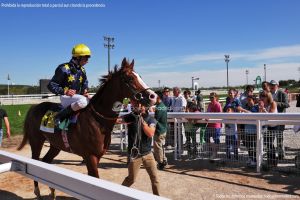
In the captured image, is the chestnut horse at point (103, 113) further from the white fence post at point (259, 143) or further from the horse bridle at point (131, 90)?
the white fence post at point (259, 143)

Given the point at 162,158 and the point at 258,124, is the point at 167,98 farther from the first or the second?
the point at 258,124

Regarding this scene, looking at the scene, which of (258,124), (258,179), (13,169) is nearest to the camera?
(13,169)

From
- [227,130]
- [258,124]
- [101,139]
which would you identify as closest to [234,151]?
[227,130]

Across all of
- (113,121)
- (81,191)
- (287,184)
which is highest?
(113,121)

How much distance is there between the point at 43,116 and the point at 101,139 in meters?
1.56

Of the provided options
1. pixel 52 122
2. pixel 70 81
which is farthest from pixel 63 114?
pixel 70 81

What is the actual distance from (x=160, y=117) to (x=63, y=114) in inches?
103

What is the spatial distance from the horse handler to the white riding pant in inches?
27.7

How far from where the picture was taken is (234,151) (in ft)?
23.6

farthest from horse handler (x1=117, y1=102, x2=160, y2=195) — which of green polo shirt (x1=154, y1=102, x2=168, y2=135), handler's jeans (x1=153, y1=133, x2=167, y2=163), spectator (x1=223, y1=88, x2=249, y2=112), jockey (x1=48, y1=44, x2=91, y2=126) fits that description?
spectator (x1=223, y1=88, x2=249, y2=112)

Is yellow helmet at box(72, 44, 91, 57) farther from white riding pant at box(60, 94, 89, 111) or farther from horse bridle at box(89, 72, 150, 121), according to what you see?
horse bridle at box(89, 72, 150, 121)

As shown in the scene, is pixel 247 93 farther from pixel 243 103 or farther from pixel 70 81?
pixel 70 81

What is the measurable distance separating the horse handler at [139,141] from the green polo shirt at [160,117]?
8.03 ft

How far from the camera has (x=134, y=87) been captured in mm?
4508
